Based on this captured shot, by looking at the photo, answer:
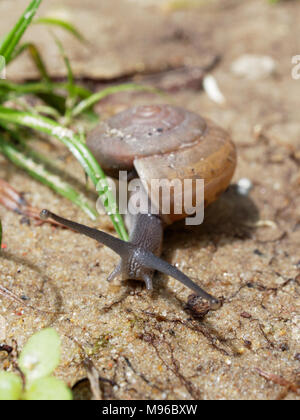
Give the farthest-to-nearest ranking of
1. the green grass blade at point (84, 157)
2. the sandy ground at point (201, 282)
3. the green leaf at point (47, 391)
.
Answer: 1. the green grass blade at point (84, 157)
2. the sandy ground at point (201, 282)
3. the green leaf at point (47, 391)

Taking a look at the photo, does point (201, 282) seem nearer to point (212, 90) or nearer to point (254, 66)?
point (212, 90)

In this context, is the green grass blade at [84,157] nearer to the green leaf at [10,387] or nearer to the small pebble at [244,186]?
the green leaf at [10,387]

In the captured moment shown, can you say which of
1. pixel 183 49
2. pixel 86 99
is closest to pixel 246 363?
pixel 86 99

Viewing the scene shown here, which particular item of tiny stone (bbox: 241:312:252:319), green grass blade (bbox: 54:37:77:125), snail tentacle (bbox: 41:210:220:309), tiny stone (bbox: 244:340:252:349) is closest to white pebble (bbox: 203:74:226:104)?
green grass blade (bbox: 54:37:77:125)

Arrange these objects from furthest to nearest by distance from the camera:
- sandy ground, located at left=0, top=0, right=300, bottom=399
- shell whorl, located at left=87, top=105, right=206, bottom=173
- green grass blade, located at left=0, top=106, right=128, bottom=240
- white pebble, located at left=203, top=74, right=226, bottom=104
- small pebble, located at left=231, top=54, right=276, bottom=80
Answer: small pebble, located at left=231, top=54, right=276, bottom=80 < white pebble, located at left=203, top=74, right=226, bottom=104 < shell whorl, located at left=87, top=105, right=206, bottom=173 < green grass blade, located at left=0, top=106, right=128, bottom=240 < sandy ground, located at left=0, top=0, right=300, bottom=399

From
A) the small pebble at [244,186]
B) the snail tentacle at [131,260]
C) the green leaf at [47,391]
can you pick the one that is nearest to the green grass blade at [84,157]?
the snail tentacle at [131,260]

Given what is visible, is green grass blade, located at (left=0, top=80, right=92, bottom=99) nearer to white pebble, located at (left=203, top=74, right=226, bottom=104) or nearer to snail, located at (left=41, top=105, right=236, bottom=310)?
snail, located at (left=41, top=105, right=236, bottom=310)

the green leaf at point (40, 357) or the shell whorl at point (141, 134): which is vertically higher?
the shell whorl at point (141, 134)
